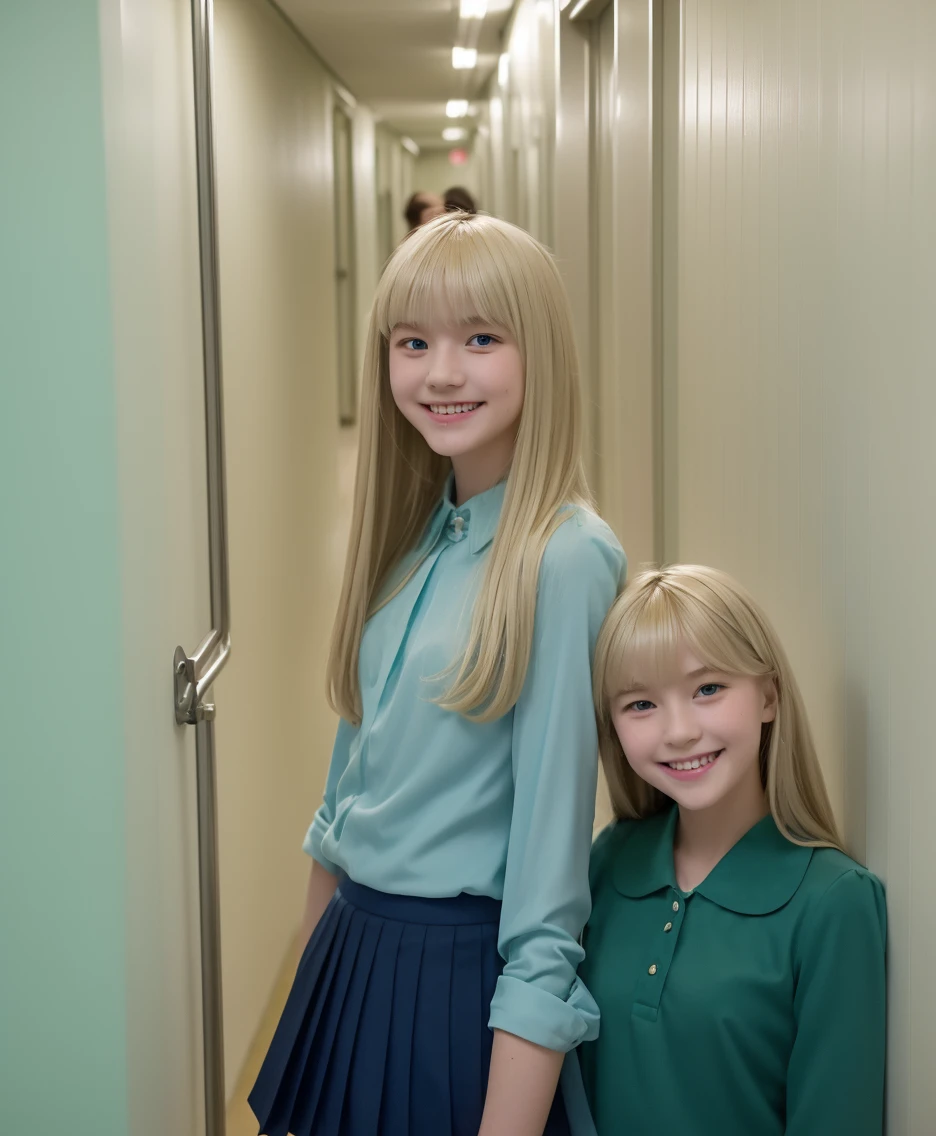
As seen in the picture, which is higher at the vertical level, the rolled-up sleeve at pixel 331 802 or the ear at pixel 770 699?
the ear at pixel 770 699

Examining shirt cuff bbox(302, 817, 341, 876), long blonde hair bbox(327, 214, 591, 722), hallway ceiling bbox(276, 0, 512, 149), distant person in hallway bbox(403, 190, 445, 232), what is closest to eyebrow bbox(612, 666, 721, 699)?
long blonde hair bbox(327, 214, 591, 722)

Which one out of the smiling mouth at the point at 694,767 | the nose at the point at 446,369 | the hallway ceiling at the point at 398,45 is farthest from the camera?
the hallway ceiling at the point at 398,45

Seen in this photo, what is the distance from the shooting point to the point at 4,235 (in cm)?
142

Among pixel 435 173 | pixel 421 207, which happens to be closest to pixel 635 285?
pixel 421 207

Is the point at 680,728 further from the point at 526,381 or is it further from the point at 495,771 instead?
the point at 526,381

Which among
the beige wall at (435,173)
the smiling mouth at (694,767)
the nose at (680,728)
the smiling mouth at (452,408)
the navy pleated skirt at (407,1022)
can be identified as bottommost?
the navy pleated skirt at (407,1022)

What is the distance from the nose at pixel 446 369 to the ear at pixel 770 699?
1.55 feet

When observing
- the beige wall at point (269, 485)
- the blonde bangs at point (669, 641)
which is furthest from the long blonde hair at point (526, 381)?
the beige wall at point (269, 485)

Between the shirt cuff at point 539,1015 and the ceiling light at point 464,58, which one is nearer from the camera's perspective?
the shirt cuff at point 539,1015

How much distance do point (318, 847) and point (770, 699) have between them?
0.63 meters

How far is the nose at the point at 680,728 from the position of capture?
126cm

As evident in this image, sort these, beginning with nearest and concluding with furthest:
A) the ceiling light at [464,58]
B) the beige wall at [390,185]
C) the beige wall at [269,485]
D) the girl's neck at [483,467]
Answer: the girl's neck at [483,467] < the beige wall at [269,485] < the ceiling light at [464,58] < the beige wall at [390,185]

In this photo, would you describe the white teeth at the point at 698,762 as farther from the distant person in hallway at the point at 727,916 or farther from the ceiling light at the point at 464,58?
the ceiling light at the point at 464,58

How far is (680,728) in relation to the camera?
1.26m
